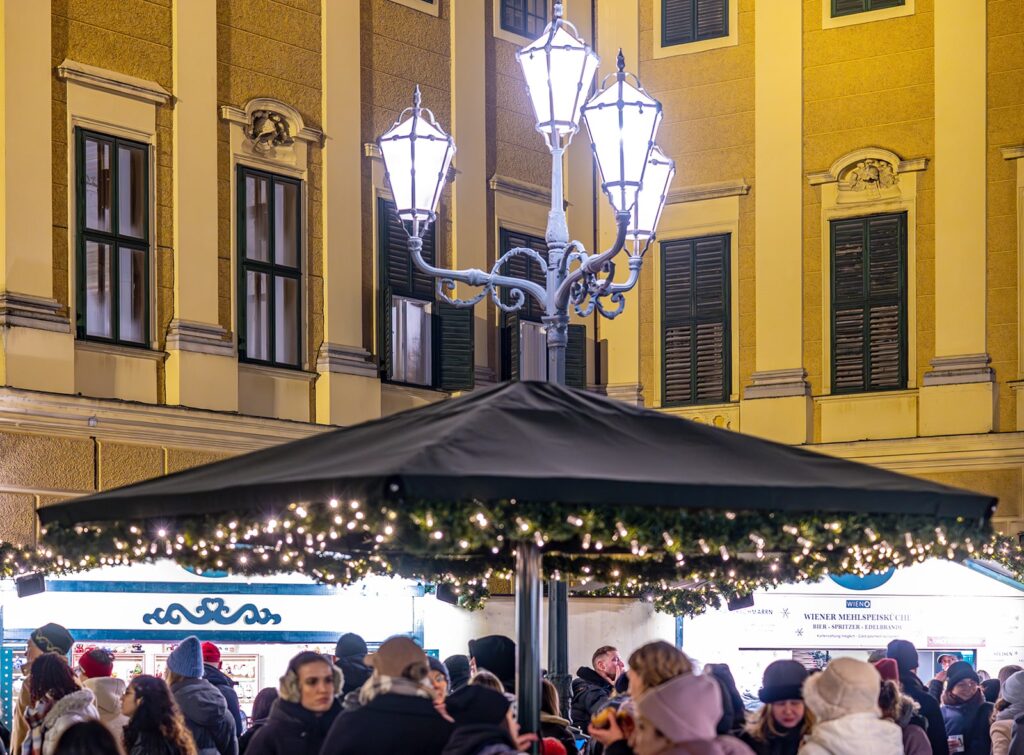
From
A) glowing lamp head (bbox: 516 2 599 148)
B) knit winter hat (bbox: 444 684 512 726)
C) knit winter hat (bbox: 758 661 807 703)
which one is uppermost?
glowing lamp head (bbox: 516 2 599 148)

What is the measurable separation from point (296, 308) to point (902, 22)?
6.82 metres

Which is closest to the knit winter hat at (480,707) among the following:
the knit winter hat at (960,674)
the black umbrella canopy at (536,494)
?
the black umbrella canopy at (536,494)

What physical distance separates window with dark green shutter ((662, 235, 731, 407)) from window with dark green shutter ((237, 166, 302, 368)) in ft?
14.5

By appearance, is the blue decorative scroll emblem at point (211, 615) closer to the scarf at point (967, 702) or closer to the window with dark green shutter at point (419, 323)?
the window with dark green shutter at point (419, 323)

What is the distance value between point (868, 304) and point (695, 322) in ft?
6.12

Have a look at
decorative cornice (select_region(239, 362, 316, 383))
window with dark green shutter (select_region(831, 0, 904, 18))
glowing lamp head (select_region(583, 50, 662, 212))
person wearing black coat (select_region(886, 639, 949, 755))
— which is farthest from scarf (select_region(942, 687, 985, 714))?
window with dark green shutter (select_region(831, 0, 904, 18))

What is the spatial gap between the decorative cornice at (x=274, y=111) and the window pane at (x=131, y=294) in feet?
5.52

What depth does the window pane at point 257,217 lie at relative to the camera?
675 inches

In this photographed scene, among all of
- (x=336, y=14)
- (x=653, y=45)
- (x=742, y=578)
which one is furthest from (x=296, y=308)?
(x=742, y=578)

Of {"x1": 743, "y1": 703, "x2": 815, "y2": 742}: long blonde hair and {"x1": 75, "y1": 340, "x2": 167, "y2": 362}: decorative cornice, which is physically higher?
{"x1": 75, "y1": 340, "x2": 167, "y2": 362}: decorative cornice

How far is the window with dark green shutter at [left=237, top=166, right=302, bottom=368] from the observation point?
55.9 feet

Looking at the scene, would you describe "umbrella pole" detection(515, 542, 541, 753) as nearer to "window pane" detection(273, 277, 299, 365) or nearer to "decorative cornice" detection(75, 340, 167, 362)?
"decorative cornice" detection(75, 340, 167, 362)

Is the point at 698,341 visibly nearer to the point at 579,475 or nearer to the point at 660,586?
the point at 660,586

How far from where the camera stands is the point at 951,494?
6.50 metres
